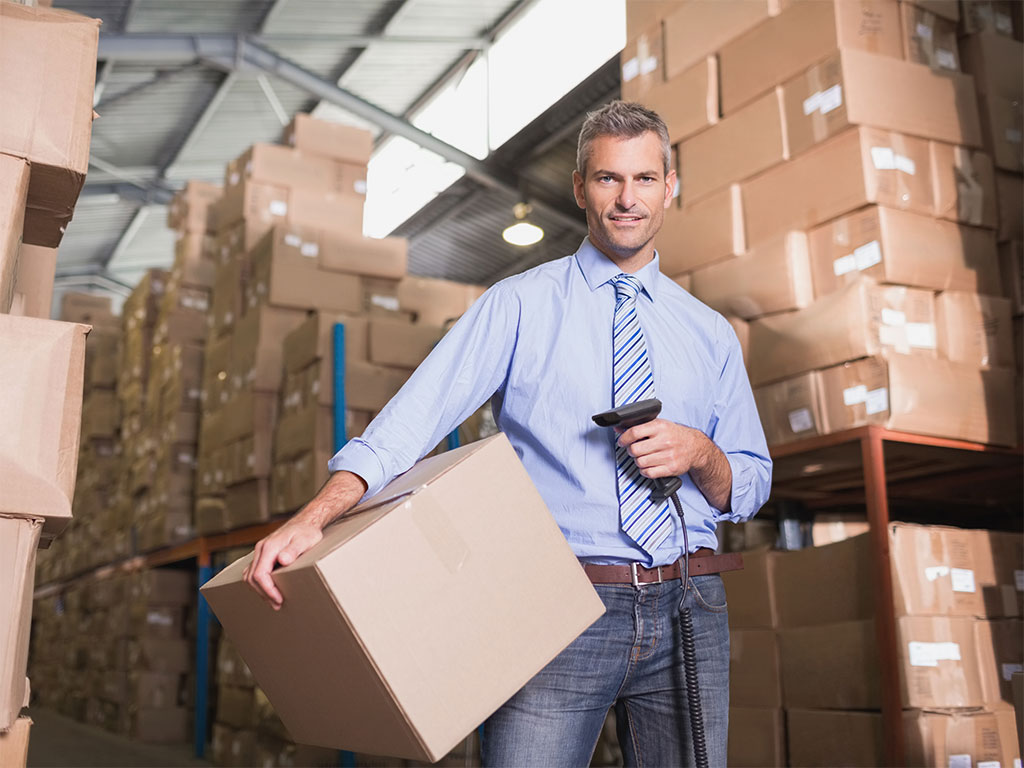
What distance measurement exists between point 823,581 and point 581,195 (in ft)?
5.87

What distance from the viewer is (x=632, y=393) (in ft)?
5.17

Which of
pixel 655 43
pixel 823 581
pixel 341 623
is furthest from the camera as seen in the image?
pixel 655 43

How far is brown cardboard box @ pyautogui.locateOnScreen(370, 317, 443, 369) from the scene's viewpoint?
486cm

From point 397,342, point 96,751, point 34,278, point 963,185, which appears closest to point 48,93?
point 34,278

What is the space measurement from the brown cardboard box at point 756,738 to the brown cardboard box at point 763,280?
1242 mm

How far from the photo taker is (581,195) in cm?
172

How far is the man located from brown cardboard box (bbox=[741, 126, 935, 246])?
153cm

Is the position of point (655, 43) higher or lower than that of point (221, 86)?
lower

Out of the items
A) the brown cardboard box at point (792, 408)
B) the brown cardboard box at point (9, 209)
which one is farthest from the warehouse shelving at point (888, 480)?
the brown cardboard box at point (9, 209)

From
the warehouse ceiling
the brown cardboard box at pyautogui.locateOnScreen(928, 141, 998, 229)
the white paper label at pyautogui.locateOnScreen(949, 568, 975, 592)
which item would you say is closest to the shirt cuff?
the white paper label at pyautogui.locateOnScreen(949, 568, 975, 592)

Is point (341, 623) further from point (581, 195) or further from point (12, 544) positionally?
point (581, 195)

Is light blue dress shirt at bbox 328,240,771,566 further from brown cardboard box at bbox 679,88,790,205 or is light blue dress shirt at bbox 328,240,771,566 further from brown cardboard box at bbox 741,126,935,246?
brown cardboard box at bbox 679,88,790,205

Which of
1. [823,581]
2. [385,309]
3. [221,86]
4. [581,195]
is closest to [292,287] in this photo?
[385,309]

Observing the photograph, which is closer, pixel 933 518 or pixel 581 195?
pixel 581 195
